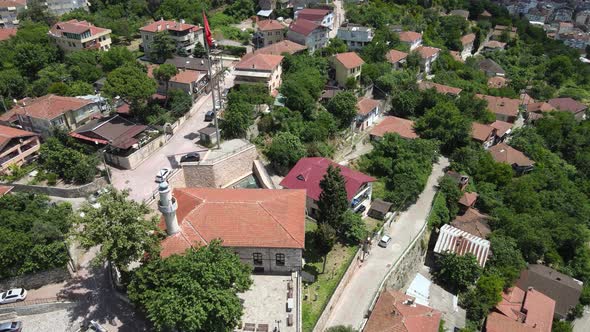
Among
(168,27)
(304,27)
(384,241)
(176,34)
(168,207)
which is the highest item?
(168,27)

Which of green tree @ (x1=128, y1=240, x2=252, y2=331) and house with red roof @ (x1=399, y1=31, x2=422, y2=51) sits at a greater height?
green tree @ (x1=128, y1=240, x2=252, y2=331)

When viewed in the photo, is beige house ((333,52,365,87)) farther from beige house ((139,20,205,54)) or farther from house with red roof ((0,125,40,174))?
house with red roof ((0,125,40,174))

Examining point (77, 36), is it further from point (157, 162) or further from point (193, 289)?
point (193, 289)

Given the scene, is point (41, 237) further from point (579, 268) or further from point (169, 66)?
point (579, 268)

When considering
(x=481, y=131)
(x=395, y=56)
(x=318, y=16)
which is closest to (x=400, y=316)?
(x=481, y=131)

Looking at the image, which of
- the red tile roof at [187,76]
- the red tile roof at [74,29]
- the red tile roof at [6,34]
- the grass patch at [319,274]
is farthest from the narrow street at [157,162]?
the red tile roof at [6,34]

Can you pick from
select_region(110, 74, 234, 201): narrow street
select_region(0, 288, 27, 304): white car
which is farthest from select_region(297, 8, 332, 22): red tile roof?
select_region(0, 288, 27, 304): white car
